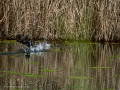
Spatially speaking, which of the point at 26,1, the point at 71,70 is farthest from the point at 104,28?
the point at 71,70

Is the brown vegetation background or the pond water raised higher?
the brown vegetation background

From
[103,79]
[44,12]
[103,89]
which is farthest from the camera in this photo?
[44,12]

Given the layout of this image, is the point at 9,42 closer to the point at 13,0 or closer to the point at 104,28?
the point at 13,0

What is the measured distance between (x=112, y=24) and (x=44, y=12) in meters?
2.50

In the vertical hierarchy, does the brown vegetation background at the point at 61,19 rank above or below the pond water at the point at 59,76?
above

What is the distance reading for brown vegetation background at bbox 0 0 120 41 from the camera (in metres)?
9.42

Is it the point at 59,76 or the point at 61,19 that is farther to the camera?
the point at 61,19

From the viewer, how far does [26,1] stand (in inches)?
374

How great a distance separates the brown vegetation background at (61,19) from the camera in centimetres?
942

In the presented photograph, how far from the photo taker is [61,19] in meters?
10.1

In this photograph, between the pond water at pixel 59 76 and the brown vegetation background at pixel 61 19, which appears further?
the brown vegetation background at pixel 61 19

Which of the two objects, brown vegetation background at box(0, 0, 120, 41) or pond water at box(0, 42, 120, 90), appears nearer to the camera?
pond water at box(0, 42, 120, 90)

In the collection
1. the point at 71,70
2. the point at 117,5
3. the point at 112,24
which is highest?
the point at 117,5

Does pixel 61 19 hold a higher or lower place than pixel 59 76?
higher
